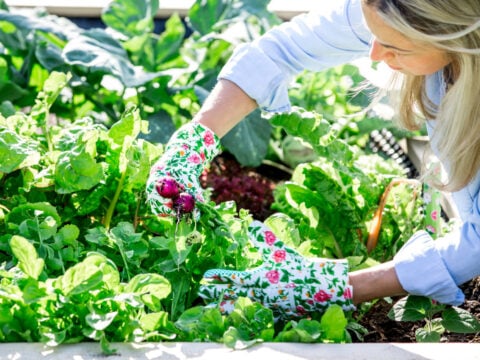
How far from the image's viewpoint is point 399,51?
1426mm

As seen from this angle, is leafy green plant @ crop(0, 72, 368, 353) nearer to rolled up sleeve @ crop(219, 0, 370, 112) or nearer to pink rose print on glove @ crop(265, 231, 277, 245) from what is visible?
pink rose print on glove @ crop(265, 231, 277, 245)

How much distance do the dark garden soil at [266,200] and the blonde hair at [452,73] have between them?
13.5 inches

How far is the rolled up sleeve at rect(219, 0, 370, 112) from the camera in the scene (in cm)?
173

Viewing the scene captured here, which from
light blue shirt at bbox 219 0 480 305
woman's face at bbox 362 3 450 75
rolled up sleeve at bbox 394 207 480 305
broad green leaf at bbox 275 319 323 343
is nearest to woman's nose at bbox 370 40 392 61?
woman's face at bbox 362 3 450 75

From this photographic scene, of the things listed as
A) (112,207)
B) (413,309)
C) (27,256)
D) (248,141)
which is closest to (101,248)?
(112,207)

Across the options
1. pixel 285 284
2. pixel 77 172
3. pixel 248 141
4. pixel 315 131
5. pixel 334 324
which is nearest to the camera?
pixel 334 324

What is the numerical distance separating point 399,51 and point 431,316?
1.70 ft

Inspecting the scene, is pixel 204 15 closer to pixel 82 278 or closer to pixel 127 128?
pixel 127 128

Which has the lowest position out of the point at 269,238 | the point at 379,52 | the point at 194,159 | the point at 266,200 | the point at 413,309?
the point at 266,200

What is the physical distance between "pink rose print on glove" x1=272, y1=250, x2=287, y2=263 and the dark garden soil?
9.2 inches

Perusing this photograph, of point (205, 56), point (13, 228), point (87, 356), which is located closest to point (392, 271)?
point (87, 356)

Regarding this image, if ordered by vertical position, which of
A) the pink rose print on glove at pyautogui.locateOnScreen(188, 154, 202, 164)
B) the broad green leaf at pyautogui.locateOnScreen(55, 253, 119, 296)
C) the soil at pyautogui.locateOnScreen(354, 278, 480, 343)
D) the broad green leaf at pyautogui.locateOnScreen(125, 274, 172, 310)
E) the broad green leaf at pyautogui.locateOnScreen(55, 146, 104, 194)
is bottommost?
the soil at pyautogui.locateOnScreen(354, 278, 480, 343)

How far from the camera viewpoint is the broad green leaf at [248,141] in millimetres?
2486

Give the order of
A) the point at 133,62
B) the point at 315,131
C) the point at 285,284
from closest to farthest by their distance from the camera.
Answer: the point at 285,284 → the point at 315,131 → the point at 133,62
